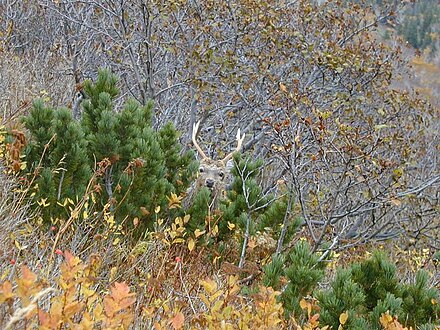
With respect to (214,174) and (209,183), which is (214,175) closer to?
(214,174)

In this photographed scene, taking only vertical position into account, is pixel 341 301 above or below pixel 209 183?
above

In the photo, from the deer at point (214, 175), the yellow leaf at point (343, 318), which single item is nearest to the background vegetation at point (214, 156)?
the yellow leaf at point (343, 318)

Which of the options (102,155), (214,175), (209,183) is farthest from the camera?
(214,175)

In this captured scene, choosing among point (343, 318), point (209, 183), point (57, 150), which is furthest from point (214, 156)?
point (343, 318)

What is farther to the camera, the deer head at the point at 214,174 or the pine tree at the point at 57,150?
the deer head at the point at 214,174

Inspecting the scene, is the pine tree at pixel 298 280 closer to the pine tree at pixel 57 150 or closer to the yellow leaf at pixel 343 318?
the yellow leaf at pixel 343 318

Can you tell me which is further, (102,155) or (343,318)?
(102,155)

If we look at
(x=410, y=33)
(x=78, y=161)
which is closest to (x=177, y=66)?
(x=78, y=161)

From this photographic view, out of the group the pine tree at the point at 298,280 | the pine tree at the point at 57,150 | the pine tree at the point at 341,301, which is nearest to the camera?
the pine tree at the point at 341,301

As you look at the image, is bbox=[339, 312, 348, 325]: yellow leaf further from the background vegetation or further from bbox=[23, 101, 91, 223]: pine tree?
bbox=[23, 101, 91, 223]: pine tree

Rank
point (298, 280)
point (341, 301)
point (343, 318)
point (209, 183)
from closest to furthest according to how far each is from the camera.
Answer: point (343, 318) < point (341, 301) < point (298, 280) < point (209, 183)

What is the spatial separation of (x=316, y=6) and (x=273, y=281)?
7530 millimetres

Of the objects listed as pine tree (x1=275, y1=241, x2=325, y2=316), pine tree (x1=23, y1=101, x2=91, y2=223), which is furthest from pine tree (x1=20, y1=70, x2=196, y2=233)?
pine tree (x1=275, y1=241, x2=325, y2=316)

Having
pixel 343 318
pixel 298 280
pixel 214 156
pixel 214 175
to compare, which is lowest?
pixel 214 156
